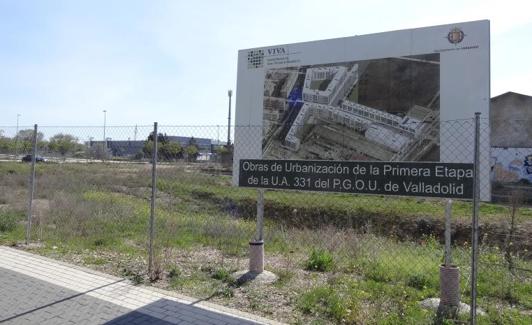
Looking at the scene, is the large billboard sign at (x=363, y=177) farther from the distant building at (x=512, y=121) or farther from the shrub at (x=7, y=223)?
the distant building at (x=512, y=121)

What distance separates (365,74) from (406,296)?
10.2ft

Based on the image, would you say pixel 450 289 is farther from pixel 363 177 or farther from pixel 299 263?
pixel 299 263

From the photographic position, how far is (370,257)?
809 centimetres

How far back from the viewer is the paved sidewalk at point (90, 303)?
5145 mm

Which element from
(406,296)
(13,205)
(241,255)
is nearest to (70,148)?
(13,205)

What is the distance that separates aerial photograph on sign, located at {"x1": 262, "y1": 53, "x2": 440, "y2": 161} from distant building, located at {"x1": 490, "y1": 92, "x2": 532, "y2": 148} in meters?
30.0

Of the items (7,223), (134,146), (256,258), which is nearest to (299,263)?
(256,258)

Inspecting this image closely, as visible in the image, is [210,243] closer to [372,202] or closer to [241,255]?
[241,255]

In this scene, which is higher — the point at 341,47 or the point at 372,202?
the point at 341,47

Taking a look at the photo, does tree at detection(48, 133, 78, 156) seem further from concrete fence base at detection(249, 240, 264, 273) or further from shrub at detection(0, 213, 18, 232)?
concrete fence base at detection(249, 240, 264, 273)

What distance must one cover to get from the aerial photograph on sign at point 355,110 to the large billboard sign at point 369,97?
0.01 metres

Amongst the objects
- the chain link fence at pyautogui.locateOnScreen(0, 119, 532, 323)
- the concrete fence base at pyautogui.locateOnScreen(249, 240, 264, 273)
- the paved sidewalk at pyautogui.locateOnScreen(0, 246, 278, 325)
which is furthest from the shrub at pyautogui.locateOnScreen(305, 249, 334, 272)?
the paved sidewalk at pyautogui.locateOnScreen(0, 246, 278, 325)

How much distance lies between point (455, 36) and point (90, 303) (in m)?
5.58

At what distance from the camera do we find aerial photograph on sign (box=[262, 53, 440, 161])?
6211 millimetres
